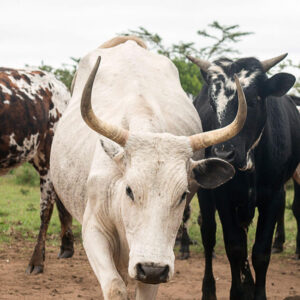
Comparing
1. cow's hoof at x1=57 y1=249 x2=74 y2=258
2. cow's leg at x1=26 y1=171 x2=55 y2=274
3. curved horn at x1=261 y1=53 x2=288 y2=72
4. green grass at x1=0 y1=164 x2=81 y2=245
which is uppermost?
curved horn at x1=261 y1=53 x2=288 y2=72

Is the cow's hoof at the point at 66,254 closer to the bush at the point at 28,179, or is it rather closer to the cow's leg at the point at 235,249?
the cow's leg at the point at 235,249

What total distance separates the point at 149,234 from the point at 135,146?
0.56 metres

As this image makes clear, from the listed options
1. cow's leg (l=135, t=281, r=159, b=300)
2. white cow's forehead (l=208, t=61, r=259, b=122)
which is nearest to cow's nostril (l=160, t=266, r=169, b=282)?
cow's leg (l=135, t=281, r=159, b=300)

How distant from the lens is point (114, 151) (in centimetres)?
379

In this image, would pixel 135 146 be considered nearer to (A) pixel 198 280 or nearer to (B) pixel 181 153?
(B) pixel 181 153

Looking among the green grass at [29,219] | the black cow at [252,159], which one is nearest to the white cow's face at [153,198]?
the black cow at [252,159]

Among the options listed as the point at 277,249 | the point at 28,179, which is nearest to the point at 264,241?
the point at 277,249

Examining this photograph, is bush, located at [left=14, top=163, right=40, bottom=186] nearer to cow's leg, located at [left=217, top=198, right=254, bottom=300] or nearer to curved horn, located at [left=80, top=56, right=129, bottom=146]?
cow's leg, located at [left=217, top=198, right=254, bottom=300]

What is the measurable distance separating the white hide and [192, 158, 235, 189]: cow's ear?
208mm

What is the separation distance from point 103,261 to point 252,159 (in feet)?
5.09

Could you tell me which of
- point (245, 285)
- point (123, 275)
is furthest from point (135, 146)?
point (245, 285)

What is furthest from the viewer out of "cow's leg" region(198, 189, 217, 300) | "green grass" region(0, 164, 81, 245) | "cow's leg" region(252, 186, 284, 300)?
"green grass" region(0, 164, 81, 245)

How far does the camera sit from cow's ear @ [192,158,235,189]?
3922 millimetres

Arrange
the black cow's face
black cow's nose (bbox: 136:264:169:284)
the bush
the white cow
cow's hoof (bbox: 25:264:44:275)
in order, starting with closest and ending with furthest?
1. black cow's nose (bbox: 136:264:169:284)
2. the white cow
3. the black cow's face
4. cow's hoof (bbox: 25:264:44:275)
5. the bush
